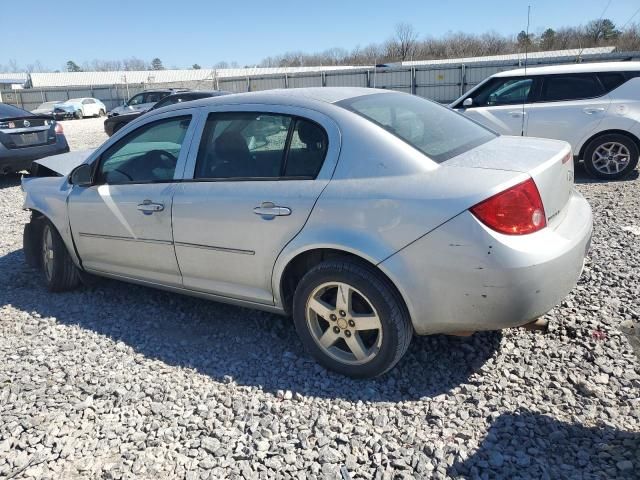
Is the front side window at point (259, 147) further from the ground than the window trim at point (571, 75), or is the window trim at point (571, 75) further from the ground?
the window trim at point (571, 75)

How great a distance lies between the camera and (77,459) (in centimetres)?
250

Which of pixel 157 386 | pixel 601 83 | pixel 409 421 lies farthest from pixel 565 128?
pixel 157 386

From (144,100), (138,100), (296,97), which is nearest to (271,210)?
(296,97)

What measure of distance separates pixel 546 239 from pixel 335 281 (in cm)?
111

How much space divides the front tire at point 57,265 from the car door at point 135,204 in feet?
1.08

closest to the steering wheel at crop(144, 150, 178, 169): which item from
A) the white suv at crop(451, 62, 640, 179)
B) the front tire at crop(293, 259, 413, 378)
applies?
the front tire at crop(293, 259, 413, 378)

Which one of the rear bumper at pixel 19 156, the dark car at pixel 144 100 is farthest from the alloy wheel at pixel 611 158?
the dark car at pixel 144 100

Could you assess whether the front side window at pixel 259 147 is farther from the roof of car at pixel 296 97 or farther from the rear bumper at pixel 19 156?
the rear bumper at pixel 19 156

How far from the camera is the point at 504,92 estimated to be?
330 inches

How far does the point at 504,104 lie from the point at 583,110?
1186 millimetres

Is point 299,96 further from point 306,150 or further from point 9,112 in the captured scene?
point 9,112

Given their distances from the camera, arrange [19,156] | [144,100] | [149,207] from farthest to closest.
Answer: [144,100] < [19,156] < [149,207]

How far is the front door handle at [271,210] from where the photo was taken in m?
2.94

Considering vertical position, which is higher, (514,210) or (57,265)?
(514,210)
